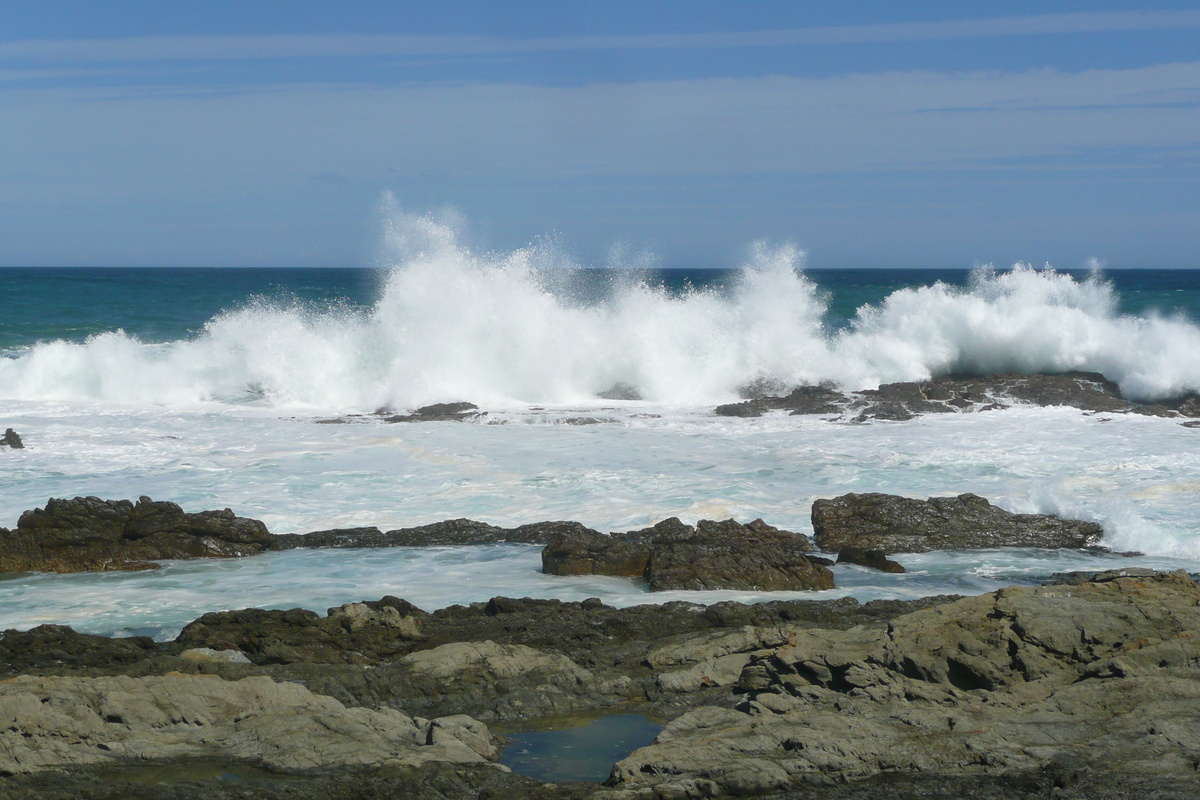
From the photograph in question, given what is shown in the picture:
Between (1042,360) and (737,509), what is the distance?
14.2 meters

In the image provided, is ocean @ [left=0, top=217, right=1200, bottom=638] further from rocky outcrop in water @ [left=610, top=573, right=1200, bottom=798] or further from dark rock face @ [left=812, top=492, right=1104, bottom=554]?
rocky outcrop in water @ [left=610, top=573, right=1200, bottom=798]

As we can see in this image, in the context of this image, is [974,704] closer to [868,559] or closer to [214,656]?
[214,656]

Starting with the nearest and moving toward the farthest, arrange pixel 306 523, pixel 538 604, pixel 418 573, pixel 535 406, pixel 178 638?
1. pixel 178 638
2. pixel 538 604
3. pixel 418 573
4. pixel 306 523
5. pixel 535 406

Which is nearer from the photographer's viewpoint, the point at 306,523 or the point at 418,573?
the point at 418,573

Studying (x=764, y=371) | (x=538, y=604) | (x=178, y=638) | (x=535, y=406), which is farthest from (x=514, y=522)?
(x=764, y=371)

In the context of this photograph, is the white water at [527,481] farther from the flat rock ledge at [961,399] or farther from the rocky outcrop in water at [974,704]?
the rocky outcrop in water at [974,704]

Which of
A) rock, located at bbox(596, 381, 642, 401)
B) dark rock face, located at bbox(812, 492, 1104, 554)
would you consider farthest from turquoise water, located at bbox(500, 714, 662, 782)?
rock, located at bbox(596, 381, 642, 401)

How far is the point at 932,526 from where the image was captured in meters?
10.8

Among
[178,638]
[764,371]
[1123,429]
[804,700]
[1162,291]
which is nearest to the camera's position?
[804,700]

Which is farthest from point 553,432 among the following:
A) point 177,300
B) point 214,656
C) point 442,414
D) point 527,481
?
point 177,300

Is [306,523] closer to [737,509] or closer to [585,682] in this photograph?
[737,509]

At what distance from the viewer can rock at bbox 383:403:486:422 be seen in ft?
60.7

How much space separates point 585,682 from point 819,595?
2.96 m

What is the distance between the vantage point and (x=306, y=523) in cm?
1170
